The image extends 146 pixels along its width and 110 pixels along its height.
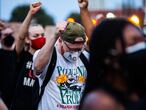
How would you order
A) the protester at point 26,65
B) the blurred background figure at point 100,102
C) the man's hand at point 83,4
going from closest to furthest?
the blurred background figure at point 100,102
the man's hand at point 83,4
the protester at point 26,65

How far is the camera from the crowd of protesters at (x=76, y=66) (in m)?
3.62

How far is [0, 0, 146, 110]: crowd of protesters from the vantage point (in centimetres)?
362

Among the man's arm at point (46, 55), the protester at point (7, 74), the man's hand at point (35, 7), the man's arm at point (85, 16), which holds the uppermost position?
the man's arm at point (85, 16)

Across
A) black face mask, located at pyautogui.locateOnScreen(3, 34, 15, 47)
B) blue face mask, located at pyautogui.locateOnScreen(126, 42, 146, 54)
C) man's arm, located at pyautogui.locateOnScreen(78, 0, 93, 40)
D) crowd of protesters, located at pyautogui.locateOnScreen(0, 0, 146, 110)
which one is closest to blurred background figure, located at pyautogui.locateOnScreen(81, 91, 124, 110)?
crowd of protesters, located at pyautogui.locateOnScreen(0, 0, 146, 110)

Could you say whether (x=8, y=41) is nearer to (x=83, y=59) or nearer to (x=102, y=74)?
(x=83, y=59)

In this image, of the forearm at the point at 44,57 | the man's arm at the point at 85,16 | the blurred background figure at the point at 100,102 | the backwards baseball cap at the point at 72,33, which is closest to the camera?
the blurred background figure at the point at 100,102

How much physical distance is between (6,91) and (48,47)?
3.09 m

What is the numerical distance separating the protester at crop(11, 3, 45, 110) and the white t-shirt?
1.51 feet

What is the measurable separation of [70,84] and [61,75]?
0.14 meters

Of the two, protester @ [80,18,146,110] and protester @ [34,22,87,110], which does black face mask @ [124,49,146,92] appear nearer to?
protester @ [80,18,146,110]

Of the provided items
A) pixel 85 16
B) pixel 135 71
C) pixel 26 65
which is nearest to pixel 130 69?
pixel 135 71

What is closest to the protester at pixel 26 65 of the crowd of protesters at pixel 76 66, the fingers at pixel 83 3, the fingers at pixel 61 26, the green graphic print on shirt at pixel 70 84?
the crowd of protesters at pixel 76 66

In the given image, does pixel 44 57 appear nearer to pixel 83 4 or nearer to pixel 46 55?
pixel 46 55

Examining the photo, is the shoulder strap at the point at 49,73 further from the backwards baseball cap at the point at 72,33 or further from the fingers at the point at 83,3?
the fingers at the point at 83,3
